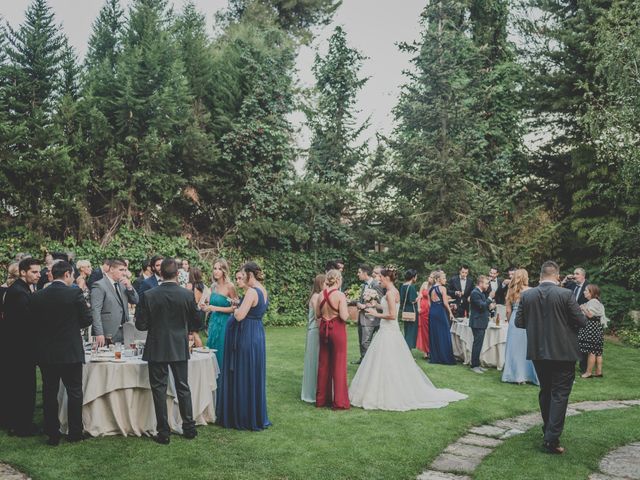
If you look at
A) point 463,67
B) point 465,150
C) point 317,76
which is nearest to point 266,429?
point 465,150

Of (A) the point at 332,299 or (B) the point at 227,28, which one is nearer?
(A) the point at 332,299

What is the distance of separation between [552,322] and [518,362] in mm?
4591

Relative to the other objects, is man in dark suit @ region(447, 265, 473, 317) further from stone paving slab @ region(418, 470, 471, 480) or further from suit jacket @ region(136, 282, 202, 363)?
suit jacket @ region(136, 282, 202, 363)

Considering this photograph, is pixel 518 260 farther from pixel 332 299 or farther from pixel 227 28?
pixel 227 28

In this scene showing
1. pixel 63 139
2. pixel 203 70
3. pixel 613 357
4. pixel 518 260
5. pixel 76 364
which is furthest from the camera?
pixel 203 70

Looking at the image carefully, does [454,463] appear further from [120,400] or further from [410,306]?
[410,306]

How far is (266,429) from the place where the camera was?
7.46m

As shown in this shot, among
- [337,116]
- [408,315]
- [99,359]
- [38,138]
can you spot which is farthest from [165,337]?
[337,116]

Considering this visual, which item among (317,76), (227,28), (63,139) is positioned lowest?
(63,139)

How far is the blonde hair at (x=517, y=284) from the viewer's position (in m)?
10.6

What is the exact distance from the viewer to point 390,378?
8922mm

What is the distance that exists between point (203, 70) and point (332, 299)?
14.8 metres

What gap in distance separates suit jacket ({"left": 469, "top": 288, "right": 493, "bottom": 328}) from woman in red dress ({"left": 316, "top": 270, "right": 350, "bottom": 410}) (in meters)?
4.03

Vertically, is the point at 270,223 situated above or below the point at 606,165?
below
